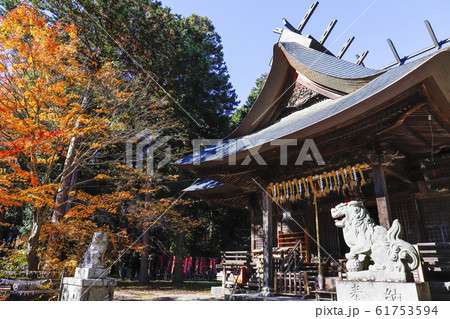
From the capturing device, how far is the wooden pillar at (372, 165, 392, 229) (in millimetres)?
5727

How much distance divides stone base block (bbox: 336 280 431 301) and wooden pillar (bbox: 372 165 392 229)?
1644mm

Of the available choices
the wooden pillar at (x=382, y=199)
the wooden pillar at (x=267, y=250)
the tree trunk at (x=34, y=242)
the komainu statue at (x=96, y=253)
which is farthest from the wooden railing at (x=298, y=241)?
the tree trunk at (x=34, y=242)

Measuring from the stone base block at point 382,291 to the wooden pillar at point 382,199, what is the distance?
1.64 metres

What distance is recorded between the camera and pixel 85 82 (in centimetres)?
1094

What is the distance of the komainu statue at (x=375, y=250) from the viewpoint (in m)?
4.23

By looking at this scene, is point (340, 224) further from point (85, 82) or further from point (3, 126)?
point (85, 82)

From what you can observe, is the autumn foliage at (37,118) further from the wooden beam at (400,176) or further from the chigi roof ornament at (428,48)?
the chigi roof ornament at (428,48)

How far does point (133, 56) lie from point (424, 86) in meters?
13.5

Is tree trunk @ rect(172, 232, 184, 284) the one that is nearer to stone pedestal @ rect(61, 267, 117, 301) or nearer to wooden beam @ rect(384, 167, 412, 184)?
stone pedestal @ rect(61, 267, 117, 301)

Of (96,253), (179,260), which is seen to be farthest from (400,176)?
(179,260)

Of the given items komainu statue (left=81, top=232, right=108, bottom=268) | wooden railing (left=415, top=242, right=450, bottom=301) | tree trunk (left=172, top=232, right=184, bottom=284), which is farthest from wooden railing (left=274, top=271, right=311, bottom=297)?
tree trunk (left=172, top=232, right=184, bottom=284)

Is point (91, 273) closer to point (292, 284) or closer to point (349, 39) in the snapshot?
point (292, 284)

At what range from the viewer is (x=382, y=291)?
4.27m

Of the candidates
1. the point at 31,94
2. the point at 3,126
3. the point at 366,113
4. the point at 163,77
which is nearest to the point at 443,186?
the point at 366,113
